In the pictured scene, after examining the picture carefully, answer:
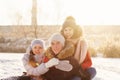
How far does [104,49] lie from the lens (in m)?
14.2

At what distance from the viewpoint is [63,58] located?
197 inches

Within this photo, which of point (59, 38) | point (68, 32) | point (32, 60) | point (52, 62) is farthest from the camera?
point (32, 60)

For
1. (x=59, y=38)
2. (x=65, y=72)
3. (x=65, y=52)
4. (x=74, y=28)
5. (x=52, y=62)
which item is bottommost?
(x=65, y=72)

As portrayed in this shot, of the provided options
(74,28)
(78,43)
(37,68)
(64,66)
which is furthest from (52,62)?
(74,28)

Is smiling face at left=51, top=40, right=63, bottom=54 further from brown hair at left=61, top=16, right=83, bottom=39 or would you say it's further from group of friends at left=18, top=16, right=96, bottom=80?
brown hair at left=61, top=16, right=83, bottom=39

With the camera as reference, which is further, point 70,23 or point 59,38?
point 70,23

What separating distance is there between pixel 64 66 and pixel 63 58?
0.37ft

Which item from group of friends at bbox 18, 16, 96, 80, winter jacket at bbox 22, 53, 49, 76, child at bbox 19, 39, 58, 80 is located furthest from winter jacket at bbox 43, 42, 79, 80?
child at bbox 19, 39, 58, 80

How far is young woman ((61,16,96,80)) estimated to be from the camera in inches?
205

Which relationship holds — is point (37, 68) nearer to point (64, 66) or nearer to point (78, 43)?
point (64, 66)

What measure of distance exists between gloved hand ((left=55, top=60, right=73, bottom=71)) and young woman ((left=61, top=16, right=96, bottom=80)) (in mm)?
262

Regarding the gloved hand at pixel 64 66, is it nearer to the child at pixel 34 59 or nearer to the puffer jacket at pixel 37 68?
the puffer jacket at pixel 37 68

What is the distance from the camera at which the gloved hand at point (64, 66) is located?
4957 mm

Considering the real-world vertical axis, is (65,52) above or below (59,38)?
below
